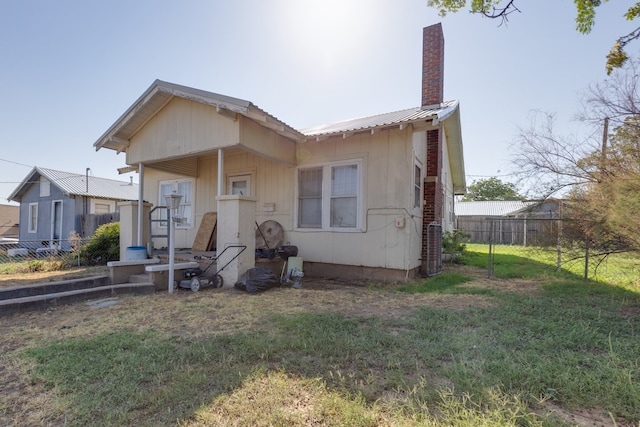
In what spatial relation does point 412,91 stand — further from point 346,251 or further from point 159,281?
point 159,281

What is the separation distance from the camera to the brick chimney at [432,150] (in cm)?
794

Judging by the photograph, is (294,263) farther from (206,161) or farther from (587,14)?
(587,14)

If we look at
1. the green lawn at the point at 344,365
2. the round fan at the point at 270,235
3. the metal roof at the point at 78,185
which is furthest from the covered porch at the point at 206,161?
the metal roof at the point at 78,185

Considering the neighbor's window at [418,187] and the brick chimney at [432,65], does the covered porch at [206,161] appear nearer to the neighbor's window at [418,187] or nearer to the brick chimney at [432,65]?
the neighbor's window at [418,187]

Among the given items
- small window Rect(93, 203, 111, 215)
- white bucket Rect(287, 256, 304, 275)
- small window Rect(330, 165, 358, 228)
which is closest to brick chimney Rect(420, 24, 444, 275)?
small window Rect(330, 165, 358, 228)

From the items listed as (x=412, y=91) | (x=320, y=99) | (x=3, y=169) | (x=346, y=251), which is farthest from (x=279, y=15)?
(x=3, y=169)

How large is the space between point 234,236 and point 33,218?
21849 millimetres

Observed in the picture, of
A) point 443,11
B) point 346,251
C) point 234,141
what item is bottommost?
point 346,251

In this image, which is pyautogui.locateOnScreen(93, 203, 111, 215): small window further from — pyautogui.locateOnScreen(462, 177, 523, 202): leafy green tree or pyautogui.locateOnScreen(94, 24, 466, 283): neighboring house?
pyautogui.locateOnScreen(462, 177, 523, 202): leafy green tree

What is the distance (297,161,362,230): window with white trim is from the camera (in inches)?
286

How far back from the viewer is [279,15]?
7559 millimetres

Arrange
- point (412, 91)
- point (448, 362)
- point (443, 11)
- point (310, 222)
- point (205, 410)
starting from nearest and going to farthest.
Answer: point (205, 410) < point (448, 362) < point (443, 11) < point (310, 222) < point (412, 91)

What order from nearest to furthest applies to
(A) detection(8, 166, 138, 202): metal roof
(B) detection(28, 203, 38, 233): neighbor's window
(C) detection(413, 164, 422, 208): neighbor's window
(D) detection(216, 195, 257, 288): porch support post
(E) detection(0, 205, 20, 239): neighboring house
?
1. (D) detection(216, 195, 257, 288): porch support post
2. (C) detection(413, 164, 422, 208): neighbor's window
3. (A) detection(8, 166, 138, 202): metal roof
4. (B) detection(28, 203, 38, 233): neighbor's window
5. (E) detection(0, 205, 20, 239): neighboring house

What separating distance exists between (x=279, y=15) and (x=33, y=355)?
7.82 metres
